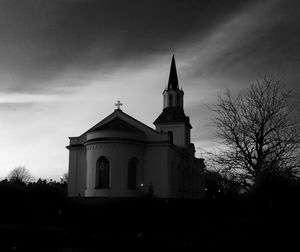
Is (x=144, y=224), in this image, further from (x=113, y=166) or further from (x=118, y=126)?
(x=118, y=126)

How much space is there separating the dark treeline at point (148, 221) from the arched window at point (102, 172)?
35.6ft

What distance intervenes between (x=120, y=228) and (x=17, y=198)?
9.18m

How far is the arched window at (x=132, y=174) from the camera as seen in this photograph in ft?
133

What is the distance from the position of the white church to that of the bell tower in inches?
168

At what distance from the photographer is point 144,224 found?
20.8 meters

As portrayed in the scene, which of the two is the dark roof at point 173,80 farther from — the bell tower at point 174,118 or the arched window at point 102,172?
the arched window at point 102,172

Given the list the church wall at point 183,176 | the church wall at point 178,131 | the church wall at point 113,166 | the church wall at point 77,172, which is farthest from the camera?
the church wall at point 178,131

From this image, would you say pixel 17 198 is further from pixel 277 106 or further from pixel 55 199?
pixel 277 106

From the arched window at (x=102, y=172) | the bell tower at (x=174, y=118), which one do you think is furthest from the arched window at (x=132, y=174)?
the bell tower at (x=174, y=118)

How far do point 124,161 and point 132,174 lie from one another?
2317mm

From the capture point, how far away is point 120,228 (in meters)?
20.4

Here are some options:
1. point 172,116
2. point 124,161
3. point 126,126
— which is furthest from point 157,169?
point 172,116

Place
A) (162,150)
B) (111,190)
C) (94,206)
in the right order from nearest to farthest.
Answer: (94,206) → (111,190) → (162,150)

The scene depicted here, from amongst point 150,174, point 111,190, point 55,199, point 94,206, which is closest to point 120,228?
point 94,206
